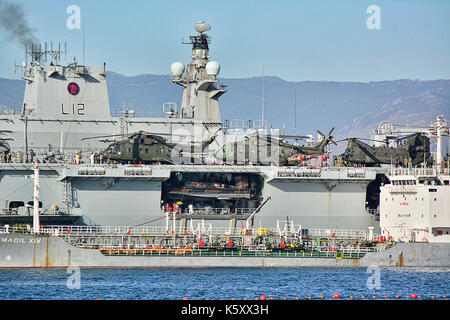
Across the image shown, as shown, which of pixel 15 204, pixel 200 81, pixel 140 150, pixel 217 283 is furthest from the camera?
pixel 200 81

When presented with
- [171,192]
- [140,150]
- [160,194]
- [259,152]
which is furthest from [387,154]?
[140,150]

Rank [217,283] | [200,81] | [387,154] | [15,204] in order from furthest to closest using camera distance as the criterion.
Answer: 1. [200,81]
2. [387,154]
3. [15,204]
4. [217,283]

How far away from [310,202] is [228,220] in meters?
4.94

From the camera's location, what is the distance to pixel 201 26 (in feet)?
172

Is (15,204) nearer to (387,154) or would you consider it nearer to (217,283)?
(217,283)

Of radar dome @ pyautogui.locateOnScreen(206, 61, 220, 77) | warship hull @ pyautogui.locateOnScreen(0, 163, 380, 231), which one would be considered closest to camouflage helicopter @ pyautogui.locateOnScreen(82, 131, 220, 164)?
warship hull @ pyautogui.locateOnScreen(0, 163, 380, 231)

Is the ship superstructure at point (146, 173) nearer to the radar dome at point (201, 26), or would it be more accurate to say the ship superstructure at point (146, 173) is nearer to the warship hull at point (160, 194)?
the warship hull at point (160, 194)

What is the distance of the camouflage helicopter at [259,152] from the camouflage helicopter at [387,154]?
75.7 inches

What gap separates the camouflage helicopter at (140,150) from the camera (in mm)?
43500

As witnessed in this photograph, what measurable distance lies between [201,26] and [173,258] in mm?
21470

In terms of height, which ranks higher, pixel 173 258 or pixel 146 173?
pixel 146 173

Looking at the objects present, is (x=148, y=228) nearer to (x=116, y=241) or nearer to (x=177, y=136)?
(x=116, y=241)

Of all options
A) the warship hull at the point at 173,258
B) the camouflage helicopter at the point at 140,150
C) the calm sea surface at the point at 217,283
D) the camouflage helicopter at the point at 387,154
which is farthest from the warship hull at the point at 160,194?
the calm sea surface at the point at 217,283
